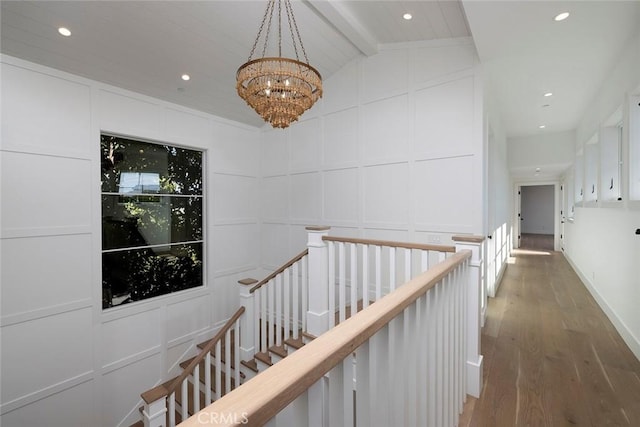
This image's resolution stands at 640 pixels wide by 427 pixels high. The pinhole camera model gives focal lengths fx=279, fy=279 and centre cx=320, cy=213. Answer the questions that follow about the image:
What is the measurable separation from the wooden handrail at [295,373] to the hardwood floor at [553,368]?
153 centimetres

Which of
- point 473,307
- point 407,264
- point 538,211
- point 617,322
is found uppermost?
point 538,211

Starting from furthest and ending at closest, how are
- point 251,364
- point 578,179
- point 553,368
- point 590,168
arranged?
point 578,179 → point 590,168 → point 251,364 → point 553,368

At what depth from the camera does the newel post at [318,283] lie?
Result: 266 cm

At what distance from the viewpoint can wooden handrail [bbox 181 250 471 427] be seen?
0.47 m

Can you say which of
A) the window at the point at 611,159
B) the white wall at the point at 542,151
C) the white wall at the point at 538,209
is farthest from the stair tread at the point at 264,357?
the white wall at the point at 538,209

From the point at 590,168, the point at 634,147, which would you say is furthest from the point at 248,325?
the point at 590,168

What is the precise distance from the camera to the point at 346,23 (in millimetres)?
3186

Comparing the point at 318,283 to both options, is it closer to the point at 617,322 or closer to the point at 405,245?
the point at 405,245

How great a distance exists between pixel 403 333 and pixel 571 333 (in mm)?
3257

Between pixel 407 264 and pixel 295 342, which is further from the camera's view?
pixel 295 342

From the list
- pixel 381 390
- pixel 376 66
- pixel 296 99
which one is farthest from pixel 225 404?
pixel 376 66

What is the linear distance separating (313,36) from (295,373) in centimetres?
385

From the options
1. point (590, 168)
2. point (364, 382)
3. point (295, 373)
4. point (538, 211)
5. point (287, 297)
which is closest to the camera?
point (295, 373)

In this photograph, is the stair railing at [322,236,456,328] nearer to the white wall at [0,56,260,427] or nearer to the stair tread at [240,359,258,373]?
the stair tread at [240,359,258,373]
